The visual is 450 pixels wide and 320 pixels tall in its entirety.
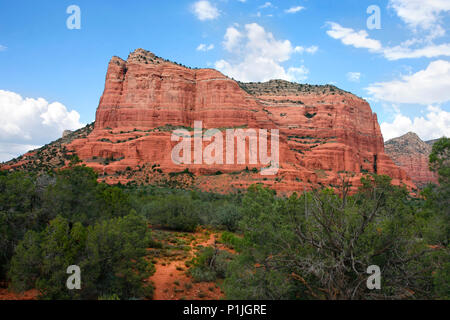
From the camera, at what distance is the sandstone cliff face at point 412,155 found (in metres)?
110

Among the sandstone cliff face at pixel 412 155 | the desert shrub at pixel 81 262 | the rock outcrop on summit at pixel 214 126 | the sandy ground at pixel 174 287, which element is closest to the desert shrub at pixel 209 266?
the sandy ground at pixel 174 287

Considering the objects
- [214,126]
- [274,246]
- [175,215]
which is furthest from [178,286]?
[214,126]

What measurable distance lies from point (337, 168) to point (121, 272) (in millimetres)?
72034

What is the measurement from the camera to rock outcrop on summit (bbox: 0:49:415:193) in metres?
59.0

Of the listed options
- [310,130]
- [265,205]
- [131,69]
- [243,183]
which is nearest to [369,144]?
[310,130]

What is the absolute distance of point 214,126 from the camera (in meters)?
71.5

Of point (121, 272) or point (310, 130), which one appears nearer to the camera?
point (121, 272)

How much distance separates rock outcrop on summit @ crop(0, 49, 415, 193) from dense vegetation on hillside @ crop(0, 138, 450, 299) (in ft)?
137

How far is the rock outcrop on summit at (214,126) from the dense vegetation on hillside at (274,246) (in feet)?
137

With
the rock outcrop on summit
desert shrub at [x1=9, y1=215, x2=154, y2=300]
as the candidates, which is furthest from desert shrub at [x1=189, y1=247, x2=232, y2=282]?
the rock outcrop on summit

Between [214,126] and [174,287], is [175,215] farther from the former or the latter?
[214,126]

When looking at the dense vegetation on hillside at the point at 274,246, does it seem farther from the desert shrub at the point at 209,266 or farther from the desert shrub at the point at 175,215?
the desert shrub at the point at 175,215
